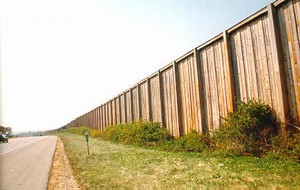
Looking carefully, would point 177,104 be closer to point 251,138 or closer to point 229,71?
point 229,71

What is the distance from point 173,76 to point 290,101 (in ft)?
22.3

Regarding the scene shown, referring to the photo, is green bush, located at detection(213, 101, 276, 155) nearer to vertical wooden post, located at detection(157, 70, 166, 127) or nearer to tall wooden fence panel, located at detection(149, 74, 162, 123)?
vertical wooden post, located at detection(157, 70, 166, 127)

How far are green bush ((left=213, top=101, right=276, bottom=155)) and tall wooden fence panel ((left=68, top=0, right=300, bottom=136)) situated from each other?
0.30 meters

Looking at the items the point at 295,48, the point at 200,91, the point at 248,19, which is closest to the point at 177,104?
the point at 200,91

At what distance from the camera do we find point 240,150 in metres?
7.49

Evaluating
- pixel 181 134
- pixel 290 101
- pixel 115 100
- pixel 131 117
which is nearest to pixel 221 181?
pixel 290 101

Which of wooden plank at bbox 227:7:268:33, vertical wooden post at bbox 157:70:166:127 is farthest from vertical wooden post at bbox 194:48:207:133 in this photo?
vertical wooden post at bbox 157:70:166:127

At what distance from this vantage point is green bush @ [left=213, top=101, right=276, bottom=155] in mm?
7203

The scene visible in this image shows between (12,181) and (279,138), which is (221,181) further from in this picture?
(12,181)

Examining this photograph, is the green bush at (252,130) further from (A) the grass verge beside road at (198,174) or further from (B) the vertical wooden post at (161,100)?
(B) the vertical wooden post at (161,100)

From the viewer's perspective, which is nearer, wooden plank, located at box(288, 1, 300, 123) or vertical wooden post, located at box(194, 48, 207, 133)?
wooden plank, located at box(288, 1, 300, 123)

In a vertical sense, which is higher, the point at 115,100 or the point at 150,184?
the point at 115,100

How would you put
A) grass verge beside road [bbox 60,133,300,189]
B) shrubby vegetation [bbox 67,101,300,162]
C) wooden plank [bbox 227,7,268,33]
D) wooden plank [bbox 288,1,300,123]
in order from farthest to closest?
wooden plank [bbox 227,7,268,33]
wooden plank [bbox 288,1,300,123]
shrubby vegetation [bbox 67,101,300,162]
grass verge beside road [bbox 60,133,300,189]

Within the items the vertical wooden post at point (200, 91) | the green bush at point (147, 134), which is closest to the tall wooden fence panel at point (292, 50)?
the vertical wooden post at point (200, 91)
